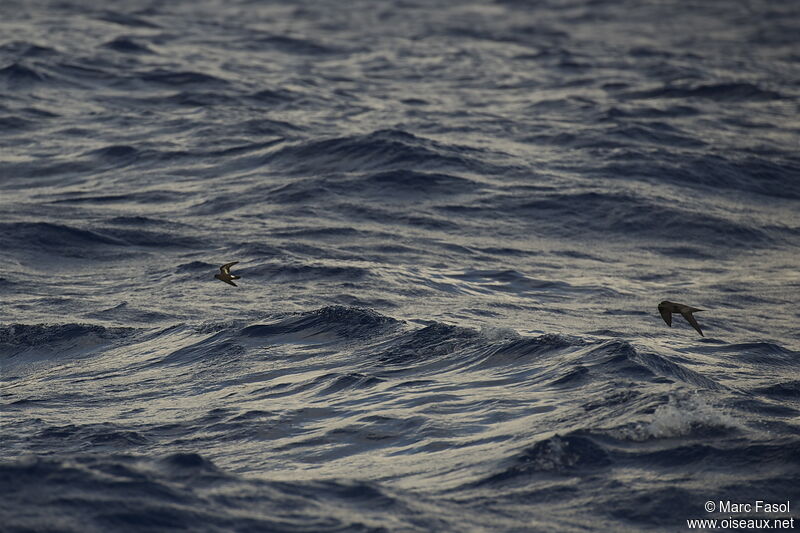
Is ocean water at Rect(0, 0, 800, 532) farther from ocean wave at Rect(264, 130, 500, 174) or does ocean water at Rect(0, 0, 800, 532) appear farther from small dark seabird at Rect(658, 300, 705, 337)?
small dark seabird at Rect(658, 300, 705, 337)

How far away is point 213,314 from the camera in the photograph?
51.4 feet

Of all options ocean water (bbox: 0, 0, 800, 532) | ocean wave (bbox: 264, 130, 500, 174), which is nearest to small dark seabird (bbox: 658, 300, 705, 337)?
ocean water (bbox: 0, 0, 800, 532)

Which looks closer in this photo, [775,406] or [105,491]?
[105,491]

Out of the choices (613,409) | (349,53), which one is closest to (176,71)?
(349,53)

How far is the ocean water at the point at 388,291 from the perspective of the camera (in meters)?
10.3

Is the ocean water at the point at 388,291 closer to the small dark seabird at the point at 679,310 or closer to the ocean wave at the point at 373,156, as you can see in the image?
the ocean wave at the point at 373,156

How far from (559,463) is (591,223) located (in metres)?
10.4

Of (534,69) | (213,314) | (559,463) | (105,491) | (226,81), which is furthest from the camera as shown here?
(534,69)

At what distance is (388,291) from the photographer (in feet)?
54.6

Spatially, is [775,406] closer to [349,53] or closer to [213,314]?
[213,314]

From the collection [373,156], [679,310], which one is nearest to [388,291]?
[679,310]

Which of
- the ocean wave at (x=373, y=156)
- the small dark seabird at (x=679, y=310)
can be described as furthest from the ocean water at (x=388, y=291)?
the small dark seabird at (x=679, y=310)

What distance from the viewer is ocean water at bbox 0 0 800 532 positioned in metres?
10.3

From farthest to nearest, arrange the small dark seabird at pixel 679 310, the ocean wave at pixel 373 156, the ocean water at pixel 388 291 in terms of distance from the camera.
Result: the ocean wave at pixel 373 156
the small dark seabird at pixel 679 310
the ocean water at pixel 388 291
